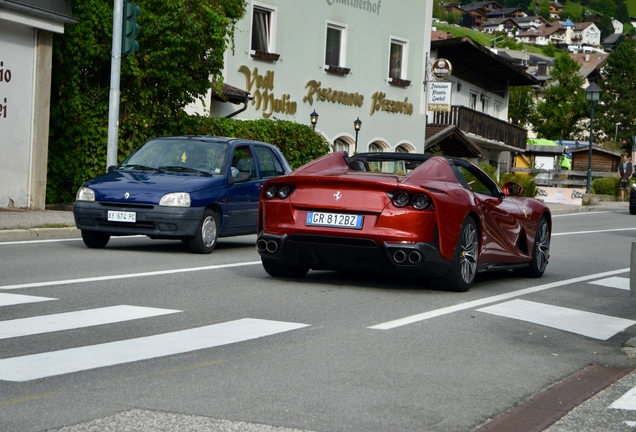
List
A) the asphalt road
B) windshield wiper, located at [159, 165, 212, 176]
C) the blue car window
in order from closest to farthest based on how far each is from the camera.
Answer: the asphalt road → windshield wiper, located at [159, 165, 212, 176] → the blue car window

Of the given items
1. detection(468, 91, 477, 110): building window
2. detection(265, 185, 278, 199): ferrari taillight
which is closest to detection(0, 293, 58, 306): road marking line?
detection(265, 185, 278, 199): ferrari taillight

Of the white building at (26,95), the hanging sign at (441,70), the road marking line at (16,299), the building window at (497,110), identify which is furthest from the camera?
the building window at (497,110)

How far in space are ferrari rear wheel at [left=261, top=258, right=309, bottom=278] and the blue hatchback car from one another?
8.88ft

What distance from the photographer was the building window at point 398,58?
38688mm

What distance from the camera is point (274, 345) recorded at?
707 cm

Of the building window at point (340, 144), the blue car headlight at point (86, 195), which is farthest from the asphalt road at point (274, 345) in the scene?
the building window at point (340, 144)

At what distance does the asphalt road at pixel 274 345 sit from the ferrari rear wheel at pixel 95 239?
142 cm

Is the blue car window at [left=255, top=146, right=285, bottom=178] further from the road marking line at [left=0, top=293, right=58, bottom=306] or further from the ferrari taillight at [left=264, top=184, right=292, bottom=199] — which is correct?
the road marking line at [left=0, top=293, right=58, bottom=306]

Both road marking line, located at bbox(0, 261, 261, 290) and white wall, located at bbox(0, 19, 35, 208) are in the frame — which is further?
white wall, located at bbox(0, 19, 35, 208)

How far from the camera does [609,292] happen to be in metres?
11.9

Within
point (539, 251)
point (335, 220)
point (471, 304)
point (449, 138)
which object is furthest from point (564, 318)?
point (449, 138)

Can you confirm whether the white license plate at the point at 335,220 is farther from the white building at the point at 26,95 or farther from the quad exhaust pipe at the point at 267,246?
the white building at the point at 26,95

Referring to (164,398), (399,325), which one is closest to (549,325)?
(399,325)

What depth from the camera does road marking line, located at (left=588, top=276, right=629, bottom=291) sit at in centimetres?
1256
